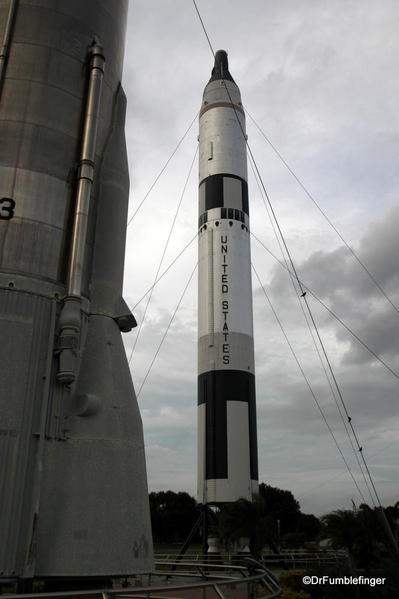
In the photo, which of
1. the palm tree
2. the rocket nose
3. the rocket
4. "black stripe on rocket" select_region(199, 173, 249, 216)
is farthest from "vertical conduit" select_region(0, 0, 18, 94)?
the rocket nose

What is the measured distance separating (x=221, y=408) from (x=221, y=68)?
1861 cm

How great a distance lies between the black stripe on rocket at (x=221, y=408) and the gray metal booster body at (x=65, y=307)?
1240 cm

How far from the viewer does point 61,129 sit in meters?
9.27

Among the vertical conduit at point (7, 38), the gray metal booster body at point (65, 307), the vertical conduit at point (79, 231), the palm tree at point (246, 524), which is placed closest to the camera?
the gray metal booster body at point (65, 307)

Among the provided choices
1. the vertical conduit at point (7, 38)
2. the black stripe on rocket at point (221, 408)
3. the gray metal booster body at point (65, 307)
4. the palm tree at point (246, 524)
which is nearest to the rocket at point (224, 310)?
the black stripe on rocket at point (221, 408)

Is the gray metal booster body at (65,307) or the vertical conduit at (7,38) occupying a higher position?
the vertical conduit at (7,38)

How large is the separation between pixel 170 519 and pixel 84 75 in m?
62.7

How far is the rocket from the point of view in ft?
67.3

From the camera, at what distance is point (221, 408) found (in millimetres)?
21094

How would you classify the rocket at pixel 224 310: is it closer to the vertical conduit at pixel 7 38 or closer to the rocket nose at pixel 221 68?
the rocket nose at pixel 221 68

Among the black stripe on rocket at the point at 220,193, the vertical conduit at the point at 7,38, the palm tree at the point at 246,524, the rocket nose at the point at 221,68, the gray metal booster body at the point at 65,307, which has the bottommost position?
the palm tree at the point at 246,524

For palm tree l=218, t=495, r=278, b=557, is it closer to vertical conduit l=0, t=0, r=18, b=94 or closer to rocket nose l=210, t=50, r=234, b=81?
vertical conduit l=0, t=0, r=18, b=94

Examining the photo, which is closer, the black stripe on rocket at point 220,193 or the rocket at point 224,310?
the rocket at point 224,310

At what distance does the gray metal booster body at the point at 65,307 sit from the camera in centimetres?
708
